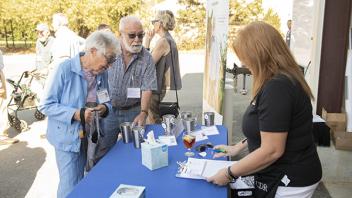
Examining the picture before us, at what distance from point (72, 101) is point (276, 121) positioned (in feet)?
3.98

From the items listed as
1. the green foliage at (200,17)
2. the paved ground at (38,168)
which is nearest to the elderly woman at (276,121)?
the paved ground at (38,168)

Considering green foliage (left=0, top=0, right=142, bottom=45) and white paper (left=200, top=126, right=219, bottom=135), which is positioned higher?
green foliage (left=0, top=0, right=142, bottom=45)

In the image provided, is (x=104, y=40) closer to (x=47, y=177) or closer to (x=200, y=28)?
(x=47, y=177)

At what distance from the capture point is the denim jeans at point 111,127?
94.7 inches

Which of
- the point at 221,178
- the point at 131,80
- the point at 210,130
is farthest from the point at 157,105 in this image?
the point at 221,178

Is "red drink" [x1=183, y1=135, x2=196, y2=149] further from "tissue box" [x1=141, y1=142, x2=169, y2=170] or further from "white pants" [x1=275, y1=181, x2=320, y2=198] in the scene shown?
"white pants" [x1=275, y1=181, x2=320, y2=198]

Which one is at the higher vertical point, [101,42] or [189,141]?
[101,42]

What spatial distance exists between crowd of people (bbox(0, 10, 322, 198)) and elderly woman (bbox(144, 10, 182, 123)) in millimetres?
10

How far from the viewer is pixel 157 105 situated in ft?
11.6

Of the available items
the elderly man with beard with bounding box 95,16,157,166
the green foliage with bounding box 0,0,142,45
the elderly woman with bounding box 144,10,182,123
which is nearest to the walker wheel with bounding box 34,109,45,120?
the elderly woman with bounding box 144,10,182,123

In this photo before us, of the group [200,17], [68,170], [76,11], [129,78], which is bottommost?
[68,170]

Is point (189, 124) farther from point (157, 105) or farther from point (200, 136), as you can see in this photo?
point (157, 105)

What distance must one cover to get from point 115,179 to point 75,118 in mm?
494

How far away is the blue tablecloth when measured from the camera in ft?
5.08
